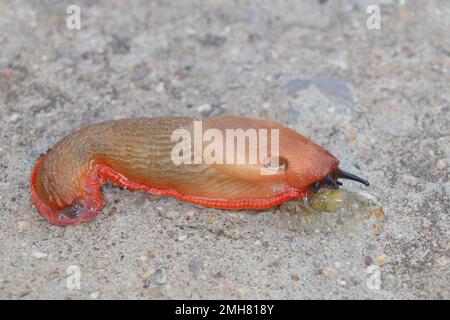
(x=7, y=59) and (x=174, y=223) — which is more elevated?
(x=7, y=59)

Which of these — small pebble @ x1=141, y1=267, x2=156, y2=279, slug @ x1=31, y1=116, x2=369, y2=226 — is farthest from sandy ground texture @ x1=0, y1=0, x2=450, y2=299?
slug @ x1=31, y1=116, x2=369, y2=226

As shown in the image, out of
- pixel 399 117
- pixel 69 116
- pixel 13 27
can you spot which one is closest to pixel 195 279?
pixel 69 116

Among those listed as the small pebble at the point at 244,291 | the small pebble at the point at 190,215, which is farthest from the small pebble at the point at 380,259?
the small pebble at the point at 190,215

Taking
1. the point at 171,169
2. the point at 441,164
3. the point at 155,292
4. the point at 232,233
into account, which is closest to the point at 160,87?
the point at 171,169

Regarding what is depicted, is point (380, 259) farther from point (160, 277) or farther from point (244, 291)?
point (160, 277)

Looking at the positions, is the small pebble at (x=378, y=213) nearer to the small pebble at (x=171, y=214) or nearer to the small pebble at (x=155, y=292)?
the small pebble at (x=171, y=214)

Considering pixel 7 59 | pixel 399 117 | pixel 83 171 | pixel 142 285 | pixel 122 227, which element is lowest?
pixel 142 285

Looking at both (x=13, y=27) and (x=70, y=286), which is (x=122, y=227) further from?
(x=13, y=27)

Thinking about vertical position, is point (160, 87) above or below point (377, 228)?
above
